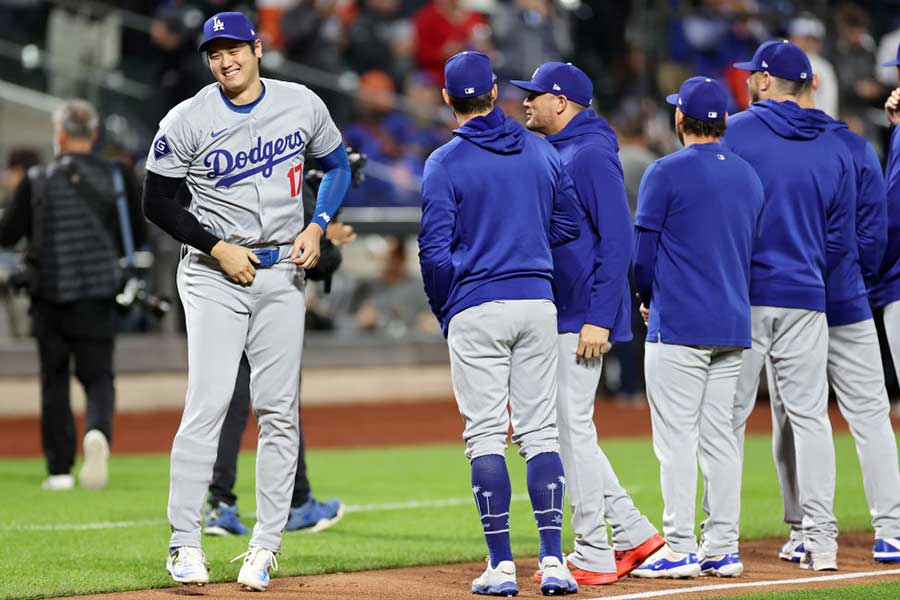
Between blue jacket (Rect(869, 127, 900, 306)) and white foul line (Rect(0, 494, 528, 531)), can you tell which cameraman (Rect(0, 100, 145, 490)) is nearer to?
white foul line (Rect(0, 494, 528, 531))

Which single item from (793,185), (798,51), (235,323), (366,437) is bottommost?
(366,437)

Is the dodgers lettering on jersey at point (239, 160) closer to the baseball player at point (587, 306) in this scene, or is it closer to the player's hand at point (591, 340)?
the baseball player at point (587, 306)

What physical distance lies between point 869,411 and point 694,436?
109cm

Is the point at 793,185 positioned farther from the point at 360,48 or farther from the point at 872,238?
the point at 360,48

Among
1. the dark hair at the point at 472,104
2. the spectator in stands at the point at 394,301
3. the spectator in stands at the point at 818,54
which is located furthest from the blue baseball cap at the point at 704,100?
the spectator in stands at the point at 394,301

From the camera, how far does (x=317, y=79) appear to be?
16625mm

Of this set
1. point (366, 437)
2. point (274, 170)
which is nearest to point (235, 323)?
point (274, 170)

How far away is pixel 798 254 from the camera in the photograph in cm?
677

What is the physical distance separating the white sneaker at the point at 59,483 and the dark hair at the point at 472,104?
5007 millimetres

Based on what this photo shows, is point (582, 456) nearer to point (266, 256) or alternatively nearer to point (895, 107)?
point (266, 256)

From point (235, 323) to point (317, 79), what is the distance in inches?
419

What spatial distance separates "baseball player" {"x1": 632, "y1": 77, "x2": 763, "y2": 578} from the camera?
6.47 metres

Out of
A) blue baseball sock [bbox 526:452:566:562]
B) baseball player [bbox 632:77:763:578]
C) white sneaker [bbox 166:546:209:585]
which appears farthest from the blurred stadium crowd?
blue baseball sock [bbox 526:452:566:562]

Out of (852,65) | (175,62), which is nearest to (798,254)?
(175,62)
